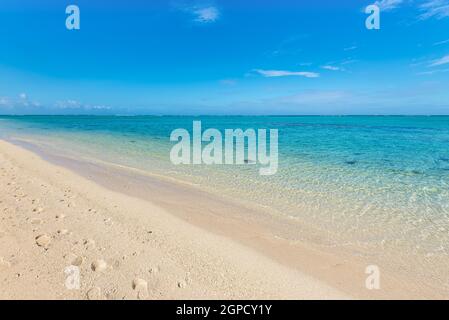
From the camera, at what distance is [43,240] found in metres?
4.59

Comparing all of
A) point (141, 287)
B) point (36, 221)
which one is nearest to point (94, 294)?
point (141, 287)

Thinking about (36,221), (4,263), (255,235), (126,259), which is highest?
(36,221)

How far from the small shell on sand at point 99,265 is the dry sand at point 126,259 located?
0.02m

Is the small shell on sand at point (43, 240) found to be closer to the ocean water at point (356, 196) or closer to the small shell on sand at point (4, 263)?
the small shell on sand at point (4, 263)

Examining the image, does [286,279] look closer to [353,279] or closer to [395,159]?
[353,279]

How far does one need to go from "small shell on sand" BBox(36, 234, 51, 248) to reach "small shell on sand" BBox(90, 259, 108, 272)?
3.96 feet

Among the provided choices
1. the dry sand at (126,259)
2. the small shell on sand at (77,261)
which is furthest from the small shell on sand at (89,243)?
the small shell on sand at (77,261)

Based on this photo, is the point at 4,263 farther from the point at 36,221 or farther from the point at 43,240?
the point at 36,221

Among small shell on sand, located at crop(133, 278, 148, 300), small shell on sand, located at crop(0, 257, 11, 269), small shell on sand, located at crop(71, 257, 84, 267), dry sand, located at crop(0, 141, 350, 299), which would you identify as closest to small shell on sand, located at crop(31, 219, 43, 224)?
dry sand, located at crop(0, 141, 350, 299)

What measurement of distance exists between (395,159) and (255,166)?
9.44m

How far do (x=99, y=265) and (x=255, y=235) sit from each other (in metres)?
3.25

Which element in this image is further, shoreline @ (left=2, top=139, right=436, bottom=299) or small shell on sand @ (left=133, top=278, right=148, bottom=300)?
shoreline @ (left=2, top=139, right=436, bottom=299)

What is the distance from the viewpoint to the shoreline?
158 inches

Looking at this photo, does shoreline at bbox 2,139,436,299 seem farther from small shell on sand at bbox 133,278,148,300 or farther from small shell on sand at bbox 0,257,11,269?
small shell on sand at bbox 0,257,11,269
